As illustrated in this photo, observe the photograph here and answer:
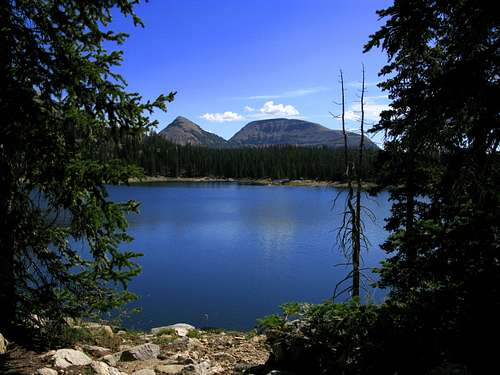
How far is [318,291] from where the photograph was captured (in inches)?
868

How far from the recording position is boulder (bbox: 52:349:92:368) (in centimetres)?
599

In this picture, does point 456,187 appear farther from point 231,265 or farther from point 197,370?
point 231,265

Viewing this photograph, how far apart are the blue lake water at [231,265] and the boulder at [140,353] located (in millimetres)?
7247

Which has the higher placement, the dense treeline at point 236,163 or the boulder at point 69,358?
the dense treeline at point 236,163

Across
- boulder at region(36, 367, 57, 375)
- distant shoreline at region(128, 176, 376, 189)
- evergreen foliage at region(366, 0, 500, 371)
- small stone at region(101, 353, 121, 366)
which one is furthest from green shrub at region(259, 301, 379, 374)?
distant shoreline at region(128, 176, 376, 189)

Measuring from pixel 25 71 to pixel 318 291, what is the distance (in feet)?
62.1

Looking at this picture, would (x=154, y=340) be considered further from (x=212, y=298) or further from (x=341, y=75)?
(x=212, y=298)

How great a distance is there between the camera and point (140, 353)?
24.4ft

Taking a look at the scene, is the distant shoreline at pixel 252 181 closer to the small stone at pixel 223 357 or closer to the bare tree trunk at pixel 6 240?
the small stone at pixel 223 357

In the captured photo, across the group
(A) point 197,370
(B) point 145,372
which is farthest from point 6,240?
(A) point 197,370

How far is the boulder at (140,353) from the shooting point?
7.27 metres

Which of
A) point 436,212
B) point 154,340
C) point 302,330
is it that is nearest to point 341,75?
point 436,212

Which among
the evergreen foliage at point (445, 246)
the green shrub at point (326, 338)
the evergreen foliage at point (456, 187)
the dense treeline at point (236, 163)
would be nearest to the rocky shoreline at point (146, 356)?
the green shrub at point (326, 338)

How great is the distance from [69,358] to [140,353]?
1.51 m
